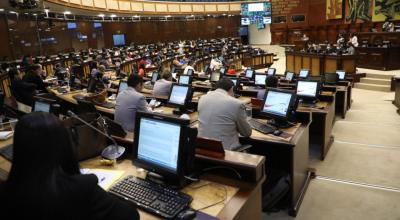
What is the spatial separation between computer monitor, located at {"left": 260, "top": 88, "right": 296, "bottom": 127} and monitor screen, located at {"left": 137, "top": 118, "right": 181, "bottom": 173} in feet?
6.39

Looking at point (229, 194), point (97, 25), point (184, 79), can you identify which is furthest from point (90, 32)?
point (229, 194)

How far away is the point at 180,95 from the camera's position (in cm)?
476

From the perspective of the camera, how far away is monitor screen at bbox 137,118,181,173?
6.34 feet

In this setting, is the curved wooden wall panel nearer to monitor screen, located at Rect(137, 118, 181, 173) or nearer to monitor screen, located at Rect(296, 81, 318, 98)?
monitor screen, located at Rect(296, 81, 318, 98)

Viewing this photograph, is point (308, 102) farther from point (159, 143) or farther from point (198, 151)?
point (159, 143)

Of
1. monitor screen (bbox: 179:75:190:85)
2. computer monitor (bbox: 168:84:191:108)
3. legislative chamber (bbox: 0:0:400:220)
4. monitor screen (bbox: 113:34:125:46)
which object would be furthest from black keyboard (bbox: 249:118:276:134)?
monitor screen (bbox: 113:34:125:46)

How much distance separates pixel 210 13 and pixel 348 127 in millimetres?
20108

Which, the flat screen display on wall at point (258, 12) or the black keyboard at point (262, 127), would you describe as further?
the flat screen display on wall at point (258, 12)

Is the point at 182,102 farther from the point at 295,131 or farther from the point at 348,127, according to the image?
the point at 348,127

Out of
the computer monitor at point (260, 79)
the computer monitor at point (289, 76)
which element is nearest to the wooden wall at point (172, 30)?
the computer monitor at point (260, 79)

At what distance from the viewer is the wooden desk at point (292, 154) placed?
3.22 meters

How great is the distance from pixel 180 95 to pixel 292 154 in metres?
2.11

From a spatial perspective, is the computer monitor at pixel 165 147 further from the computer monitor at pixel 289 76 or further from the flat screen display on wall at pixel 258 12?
the flat screen display on wall at pixel 258 12

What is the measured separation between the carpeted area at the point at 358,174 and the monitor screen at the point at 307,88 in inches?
37.2
